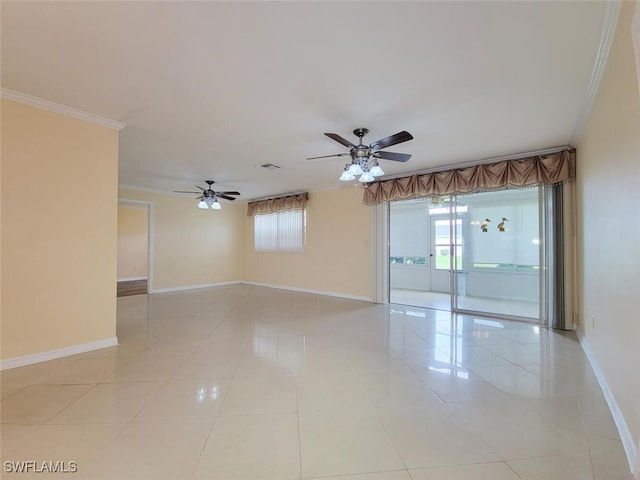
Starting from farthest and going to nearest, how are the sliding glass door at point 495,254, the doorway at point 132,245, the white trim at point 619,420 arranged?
the doorway at point 132,245 < the sliding glass door at point 495,254 < the white trim at point 619,420

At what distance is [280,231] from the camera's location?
7738mm

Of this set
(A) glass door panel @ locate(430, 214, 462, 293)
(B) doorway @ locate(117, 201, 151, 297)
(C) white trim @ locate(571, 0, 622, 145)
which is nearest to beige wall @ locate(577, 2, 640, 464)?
(C) white trim @ locate(571, 0, 622, 145)

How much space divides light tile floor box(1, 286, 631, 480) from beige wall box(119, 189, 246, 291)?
3.82 m

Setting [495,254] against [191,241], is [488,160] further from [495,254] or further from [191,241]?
[191,241]

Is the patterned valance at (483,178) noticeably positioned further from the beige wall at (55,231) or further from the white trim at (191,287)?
the white trim at (191,287)

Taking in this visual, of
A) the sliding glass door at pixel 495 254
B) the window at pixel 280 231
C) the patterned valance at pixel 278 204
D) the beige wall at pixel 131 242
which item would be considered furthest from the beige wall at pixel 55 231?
the beige wall at pixel 131 242

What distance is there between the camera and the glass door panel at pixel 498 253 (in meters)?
4.66

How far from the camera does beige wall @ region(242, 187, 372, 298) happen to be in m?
6.04

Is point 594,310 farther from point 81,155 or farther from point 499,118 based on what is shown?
point 81,155

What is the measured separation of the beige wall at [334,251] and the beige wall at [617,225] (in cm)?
360

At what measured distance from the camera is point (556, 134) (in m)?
3.50

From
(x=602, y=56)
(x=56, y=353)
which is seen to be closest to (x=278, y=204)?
(x=56, y=353)

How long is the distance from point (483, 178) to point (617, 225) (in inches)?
106

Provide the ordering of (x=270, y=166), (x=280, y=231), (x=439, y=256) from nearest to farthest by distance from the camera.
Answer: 1. (x=270, y=166)
2. (x=439, y=256)
3. (x=280, y=231)
